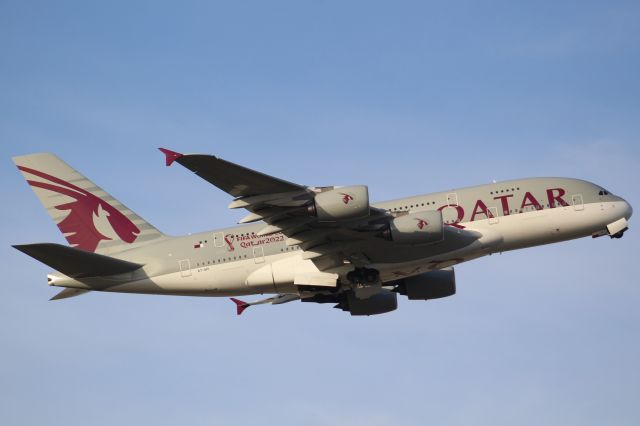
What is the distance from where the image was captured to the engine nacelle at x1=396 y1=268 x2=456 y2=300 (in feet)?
156

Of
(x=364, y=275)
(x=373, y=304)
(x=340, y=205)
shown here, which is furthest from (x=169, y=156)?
(x=373, y=304)

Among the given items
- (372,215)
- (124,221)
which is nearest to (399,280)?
(372,215)

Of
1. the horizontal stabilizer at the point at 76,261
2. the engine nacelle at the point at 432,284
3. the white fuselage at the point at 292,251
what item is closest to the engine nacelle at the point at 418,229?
the white fuselage at the point at 292,251

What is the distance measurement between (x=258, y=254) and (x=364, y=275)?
4861 mm

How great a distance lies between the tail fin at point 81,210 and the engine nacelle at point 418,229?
1247 centimetres

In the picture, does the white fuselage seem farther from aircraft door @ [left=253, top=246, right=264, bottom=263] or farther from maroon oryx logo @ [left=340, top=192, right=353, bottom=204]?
maroon oryx logo @ [left=340, top=192, right=353, bottom=204]

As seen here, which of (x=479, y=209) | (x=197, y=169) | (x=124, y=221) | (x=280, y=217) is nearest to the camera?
(x=197, y=169)

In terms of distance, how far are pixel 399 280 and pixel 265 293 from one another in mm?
7358

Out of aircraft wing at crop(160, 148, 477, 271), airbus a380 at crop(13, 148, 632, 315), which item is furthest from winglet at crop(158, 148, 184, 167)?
airbus a380 at crop(13, 148, 632, 315)

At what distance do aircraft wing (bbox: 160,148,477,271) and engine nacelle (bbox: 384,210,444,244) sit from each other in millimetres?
548

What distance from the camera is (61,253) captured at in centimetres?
4103

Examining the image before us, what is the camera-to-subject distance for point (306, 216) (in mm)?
39562

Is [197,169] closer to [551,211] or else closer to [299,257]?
[299,257]

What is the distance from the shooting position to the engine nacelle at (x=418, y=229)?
4028cm
